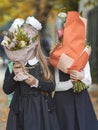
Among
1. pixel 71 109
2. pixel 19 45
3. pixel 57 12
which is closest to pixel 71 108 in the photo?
pixel 71 109

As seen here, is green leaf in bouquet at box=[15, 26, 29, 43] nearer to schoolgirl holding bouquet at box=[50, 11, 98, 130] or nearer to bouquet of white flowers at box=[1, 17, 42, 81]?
bouquet of white flowers at box=[1, 17, 42, 81]

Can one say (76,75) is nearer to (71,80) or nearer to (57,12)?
(71,80)

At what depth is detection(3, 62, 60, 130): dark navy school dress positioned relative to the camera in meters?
5.28

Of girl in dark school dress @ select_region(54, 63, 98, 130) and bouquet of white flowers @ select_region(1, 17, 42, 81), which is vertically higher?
bouquet of white flowers @ select_region(1, 17, 42, 81)

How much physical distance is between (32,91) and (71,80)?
1.49 ft

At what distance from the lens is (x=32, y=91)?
5.32m

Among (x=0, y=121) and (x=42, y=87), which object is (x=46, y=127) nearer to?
(x=42, y=87)

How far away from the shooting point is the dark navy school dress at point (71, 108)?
560 cm

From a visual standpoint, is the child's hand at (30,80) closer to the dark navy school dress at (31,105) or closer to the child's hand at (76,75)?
the dark navy school dress at (31,105)

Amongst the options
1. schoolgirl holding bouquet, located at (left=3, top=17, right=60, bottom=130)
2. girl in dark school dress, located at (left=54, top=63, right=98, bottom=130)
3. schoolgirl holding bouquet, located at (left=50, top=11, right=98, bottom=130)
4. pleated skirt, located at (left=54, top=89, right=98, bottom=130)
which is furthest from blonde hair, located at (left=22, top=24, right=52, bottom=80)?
pleated skirt, located at (left=54, top=89, right=98, bottom=130)

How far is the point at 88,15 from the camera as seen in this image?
61.0 ft

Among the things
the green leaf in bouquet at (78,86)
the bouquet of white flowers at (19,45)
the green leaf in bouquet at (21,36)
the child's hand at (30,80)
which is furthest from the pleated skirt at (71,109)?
the green leaf in bouquet at (21,36)

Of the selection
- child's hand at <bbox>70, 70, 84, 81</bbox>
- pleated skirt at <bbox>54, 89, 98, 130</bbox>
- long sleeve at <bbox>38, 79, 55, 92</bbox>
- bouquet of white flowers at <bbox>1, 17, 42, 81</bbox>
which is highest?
bouquet of white flowers at <bbox>1, 17, 42, 81</bbox>

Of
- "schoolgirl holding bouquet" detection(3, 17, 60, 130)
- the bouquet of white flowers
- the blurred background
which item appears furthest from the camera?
the blurred background
